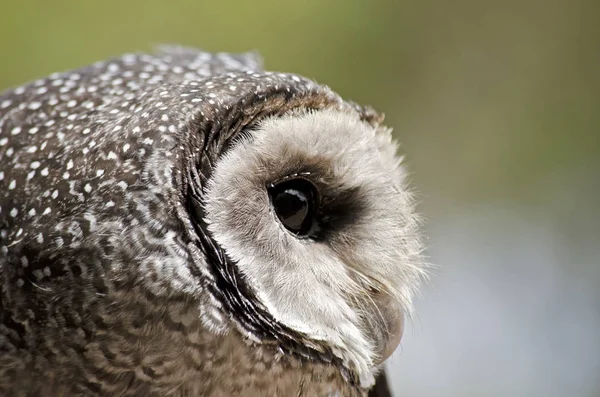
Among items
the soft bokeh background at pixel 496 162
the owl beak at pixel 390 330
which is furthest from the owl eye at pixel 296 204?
the soft bokeh background at pixel 496 162

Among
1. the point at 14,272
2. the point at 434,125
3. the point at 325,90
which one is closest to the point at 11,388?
the point at 14,272

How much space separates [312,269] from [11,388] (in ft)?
2.33

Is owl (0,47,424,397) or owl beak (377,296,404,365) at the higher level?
owl (0,47,424,397)

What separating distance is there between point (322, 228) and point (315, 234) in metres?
0.03

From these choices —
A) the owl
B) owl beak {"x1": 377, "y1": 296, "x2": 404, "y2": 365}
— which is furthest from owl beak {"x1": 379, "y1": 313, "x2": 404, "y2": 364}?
the owl

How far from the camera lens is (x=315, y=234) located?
1.84 meters

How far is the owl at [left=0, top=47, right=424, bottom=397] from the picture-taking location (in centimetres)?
155

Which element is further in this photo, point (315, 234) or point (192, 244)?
point (315, 234)

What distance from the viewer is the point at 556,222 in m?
Result: 7.83

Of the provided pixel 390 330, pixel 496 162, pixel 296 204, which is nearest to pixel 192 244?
pixel 296 204

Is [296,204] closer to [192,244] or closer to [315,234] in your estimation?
[315,234]

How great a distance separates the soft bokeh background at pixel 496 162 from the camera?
22.9ft

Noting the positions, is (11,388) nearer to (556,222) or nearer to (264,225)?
(264,225)

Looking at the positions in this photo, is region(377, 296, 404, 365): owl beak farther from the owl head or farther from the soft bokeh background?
the soft bokeh background
